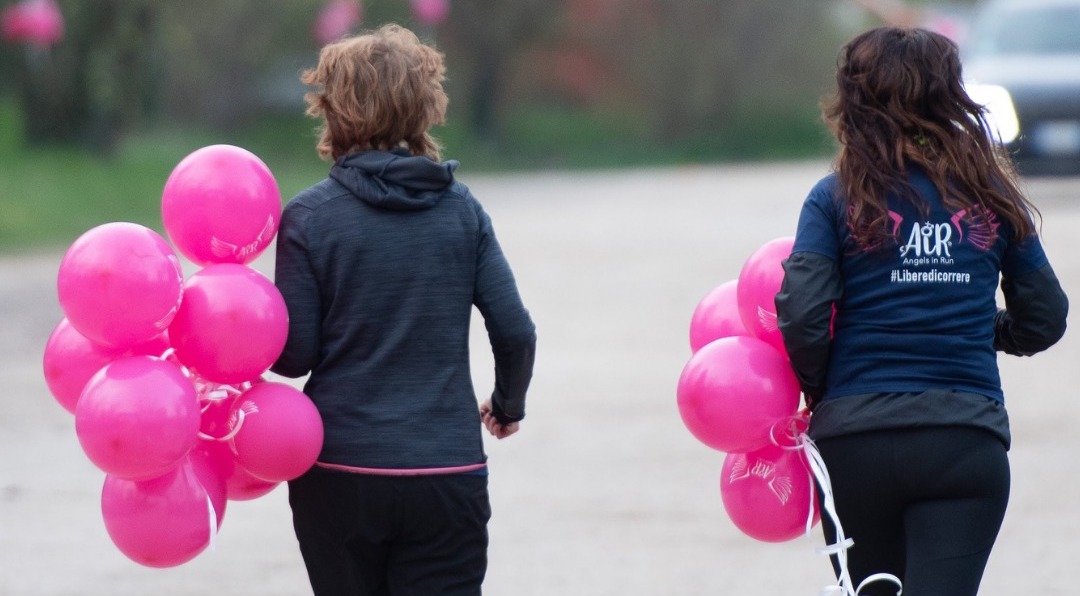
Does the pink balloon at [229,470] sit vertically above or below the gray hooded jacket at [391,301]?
below

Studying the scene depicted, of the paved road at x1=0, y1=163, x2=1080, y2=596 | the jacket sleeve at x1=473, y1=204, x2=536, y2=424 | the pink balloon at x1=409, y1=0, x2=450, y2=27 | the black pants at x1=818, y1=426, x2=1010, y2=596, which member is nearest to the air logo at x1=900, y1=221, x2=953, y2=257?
the black pants at x1=818, y1=426, x2=1010, y2=596

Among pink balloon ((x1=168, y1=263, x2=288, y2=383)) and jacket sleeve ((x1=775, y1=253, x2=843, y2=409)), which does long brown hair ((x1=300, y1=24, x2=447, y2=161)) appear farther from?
jacket sleeve ((x1=775, y1=253, x2=843, y2=409))

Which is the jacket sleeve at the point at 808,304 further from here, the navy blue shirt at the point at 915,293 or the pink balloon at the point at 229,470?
the pink balloon at the point at 229,470

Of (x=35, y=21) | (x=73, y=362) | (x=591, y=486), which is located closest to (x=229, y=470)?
(x=73, y=362)

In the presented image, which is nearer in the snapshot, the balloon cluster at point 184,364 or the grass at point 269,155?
the balloon cluster at point 184,364

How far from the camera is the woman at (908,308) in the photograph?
3.03 m

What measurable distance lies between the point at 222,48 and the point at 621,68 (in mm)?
9921

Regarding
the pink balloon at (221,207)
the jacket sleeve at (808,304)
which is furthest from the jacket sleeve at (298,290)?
the jacket sleeve at (808,304)

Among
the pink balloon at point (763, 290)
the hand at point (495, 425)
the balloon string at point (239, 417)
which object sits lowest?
the balloon string at point (239, 417)

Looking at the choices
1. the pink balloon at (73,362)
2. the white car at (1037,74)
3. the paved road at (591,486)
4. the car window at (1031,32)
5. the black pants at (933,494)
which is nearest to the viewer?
the black pants at (933,494)

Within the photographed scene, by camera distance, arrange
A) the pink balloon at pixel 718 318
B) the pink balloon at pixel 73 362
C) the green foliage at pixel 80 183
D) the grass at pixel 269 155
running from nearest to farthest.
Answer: the pink balloon at pixel 73 362 < the pink balloon at pixel 718 318 < the green foliage at pixel 80 183 < the grass at pixel 269 155

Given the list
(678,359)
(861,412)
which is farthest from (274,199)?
(678,359)

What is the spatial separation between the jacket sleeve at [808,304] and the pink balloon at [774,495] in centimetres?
36

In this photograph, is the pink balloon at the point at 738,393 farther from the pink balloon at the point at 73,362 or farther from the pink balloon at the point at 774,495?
the pink balloon at the point at 73,362
